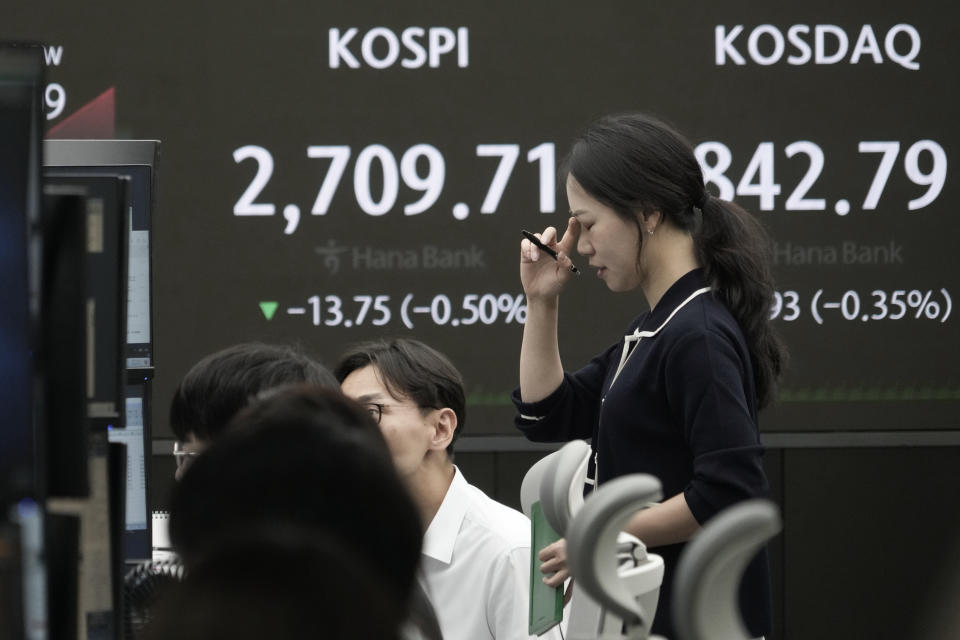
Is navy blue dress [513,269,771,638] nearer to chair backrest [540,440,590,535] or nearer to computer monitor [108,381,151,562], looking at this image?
computer monitor [108,381,151,562]

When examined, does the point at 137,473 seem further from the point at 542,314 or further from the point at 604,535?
the point at 604,535

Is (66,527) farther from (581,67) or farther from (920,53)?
(920,53)

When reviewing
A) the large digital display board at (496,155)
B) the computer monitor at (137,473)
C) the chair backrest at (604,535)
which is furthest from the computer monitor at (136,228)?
→ the large digital display board at (496,155)

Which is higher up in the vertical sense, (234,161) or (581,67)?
(581,67)

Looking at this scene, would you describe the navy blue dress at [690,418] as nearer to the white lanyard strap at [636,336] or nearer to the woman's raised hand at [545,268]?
the white lanyard strap at [636,336]

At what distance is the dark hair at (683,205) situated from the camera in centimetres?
188

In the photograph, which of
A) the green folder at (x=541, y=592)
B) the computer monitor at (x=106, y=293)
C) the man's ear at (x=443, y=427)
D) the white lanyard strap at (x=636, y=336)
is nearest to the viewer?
the computer monitor at (x=106, y=293)

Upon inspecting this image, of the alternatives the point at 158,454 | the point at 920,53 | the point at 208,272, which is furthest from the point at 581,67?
the point at 158,454

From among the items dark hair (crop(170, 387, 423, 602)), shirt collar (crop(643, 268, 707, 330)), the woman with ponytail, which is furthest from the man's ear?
dark hair (crop(170, 387, 423, 602))

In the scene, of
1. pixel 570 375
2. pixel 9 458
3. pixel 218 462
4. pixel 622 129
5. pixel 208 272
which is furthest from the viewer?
pixel 208 272

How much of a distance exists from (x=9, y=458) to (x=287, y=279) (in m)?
2.70

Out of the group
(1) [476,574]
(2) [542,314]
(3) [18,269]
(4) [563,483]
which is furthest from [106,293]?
(2) [542,314]

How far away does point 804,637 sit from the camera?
139 inches

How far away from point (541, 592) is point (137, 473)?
68 cm
